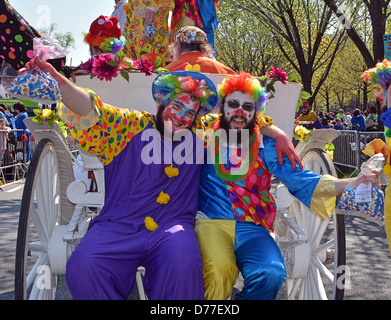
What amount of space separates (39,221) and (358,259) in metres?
3.47

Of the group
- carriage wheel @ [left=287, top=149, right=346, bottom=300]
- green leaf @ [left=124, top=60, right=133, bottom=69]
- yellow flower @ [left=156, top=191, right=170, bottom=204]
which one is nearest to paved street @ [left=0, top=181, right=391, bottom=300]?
carriage wheel @ [left=287, top=149, right=346, bottom=300]

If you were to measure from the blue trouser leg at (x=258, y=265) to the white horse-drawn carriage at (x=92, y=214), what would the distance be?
0.39 metres

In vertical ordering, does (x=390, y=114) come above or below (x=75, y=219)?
above

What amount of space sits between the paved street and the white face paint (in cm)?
186

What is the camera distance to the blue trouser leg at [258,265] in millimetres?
2410

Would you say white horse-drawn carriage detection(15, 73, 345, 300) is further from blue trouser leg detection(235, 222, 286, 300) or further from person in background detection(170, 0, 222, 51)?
person in background detection(170, 0, 222, 51)

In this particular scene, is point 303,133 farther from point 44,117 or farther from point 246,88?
point 44,117

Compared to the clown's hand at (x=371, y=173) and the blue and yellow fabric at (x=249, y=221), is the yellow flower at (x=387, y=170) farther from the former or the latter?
the blue and yellow fabric at (x=249, y=221)

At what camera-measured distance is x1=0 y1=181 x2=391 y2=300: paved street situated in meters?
3.98

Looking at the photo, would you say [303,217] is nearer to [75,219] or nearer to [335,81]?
[75,219]

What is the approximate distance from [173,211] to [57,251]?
0.73m

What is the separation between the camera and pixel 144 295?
2.72m
